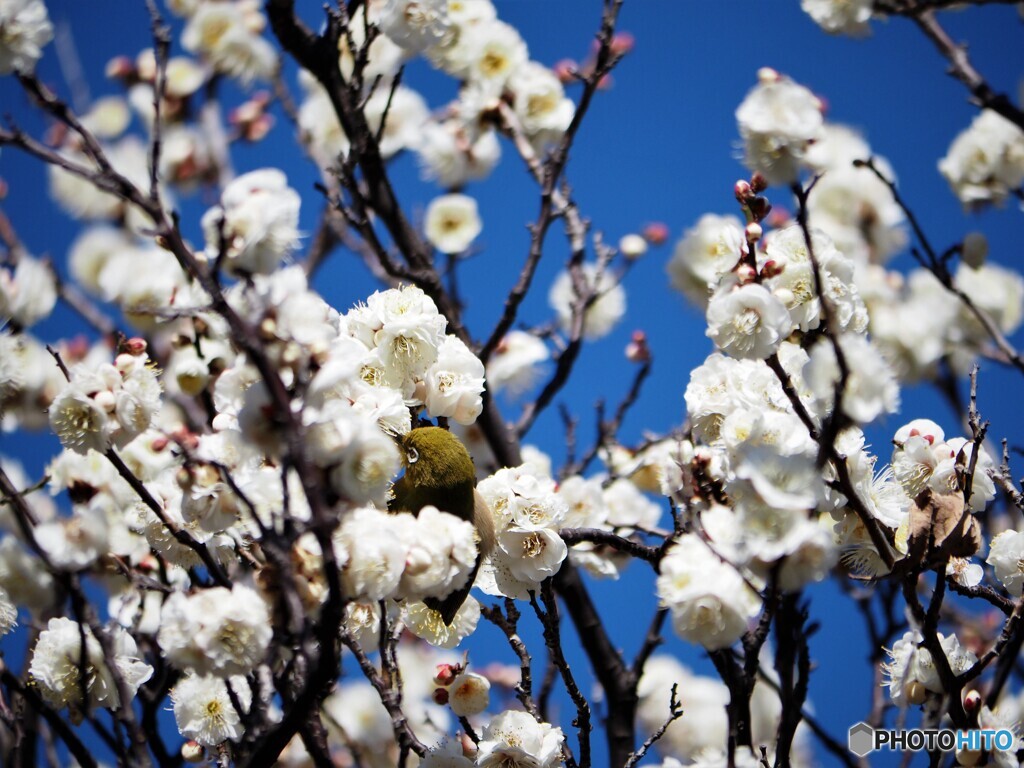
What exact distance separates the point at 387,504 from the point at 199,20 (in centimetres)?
326

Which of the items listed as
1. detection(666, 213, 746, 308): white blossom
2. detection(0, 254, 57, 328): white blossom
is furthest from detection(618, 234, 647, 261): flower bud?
detection(0, 254, 57, 328): white blossom

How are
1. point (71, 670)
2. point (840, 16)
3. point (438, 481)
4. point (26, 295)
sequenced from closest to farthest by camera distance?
point (438, 481)
point (71, 670)
point (840, 16)
point (26, 295)

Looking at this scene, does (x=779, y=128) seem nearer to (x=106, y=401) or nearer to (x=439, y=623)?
(x=439, y=623)

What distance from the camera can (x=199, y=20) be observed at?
13.1 feet

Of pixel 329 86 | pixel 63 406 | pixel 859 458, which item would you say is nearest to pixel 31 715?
pixel 63 406

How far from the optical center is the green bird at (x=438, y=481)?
1352 mm

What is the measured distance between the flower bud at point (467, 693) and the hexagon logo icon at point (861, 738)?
683 millimetres

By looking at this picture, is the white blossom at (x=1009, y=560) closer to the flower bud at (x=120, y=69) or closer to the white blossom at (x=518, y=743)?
the white blossom at (x=518, y=743)

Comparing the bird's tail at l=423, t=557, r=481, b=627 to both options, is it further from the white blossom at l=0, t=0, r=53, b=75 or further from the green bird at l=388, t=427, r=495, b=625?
the white blossom at l=0, t=0, r=53, b=75

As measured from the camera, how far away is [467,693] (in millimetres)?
1717

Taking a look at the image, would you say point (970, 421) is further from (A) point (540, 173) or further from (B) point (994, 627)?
(B) point (994, 627)

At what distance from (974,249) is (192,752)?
208 cm

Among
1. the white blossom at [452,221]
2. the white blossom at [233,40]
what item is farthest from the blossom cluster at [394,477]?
the white blossom at [233,40]

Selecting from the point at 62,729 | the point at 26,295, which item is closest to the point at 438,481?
the point at 62,729
